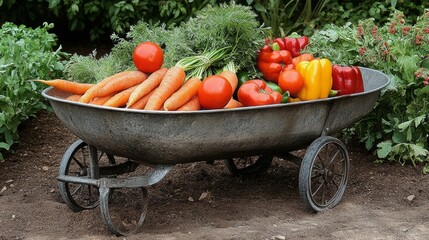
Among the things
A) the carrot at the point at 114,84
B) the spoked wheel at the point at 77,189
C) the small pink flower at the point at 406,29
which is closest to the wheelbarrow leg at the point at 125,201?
the spoked wheel at the point at 77,189

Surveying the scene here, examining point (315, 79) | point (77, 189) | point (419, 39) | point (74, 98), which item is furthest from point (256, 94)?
point (419, 39)

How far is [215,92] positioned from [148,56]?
47 centimetres

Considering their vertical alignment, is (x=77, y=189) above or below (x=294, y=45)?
below

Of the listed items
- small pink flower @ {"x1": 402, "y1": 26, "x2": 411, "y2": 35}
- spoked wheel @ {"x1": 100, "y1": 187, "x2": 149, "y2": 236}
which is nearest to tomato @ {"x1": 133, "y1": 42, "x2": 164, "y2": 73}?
spoked wheel @ {"x1": 100, "y1": 187, "x2": 149, "y2": 236}

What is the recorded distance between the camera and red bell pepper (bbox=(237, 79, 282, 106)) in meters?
4.20

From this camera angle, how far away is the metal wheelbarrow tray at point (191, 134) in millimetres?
3930

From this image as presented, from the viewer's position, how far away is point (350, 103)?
4.54 m

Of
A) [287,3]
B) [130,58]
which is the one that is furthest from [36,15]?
[130,58]

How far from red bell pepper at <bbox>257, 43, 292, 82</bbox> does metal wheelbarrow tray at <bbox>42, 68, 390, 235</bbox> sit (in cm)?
38

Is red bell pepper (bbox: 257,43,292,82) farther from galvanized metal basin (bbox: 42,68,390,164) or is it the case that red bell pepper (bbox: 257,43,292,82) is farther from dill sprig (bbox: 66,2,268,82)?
galvanized metal basin (bbox: 42,68,390,164)

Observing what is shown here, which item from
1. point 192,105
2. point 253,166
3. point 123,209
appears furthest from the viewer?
point 253,166

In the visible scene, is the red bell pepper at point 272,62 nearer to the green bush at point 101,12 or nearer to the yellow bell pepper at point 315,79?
the yellow bell pepper at point 315,79

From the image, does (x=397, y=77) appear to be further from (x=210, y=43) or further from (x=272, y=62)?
(x=210, y=43)

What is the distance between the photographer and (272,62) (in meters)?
4.60
